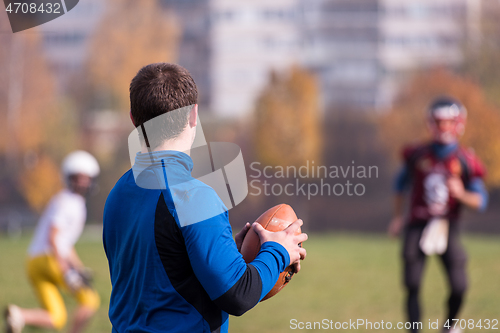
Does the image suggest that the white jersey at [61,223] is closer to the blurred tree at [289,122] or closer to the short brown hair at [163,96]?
the short brown hair at [163,96]

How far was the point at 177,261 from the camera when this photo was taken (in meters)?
1.68

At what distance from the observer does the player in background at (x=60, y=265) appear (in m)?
4.83

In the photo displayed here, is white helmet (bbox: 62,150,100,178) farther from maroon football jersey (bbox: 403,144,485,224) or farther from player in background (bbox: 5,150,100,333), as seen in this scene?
maroon football jersey (bbox: 403,144,485,224)

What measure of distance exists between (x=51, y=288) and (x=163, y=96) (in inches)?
163

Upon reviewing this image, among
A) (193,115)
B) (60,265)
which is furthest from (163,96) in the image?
(60,265)

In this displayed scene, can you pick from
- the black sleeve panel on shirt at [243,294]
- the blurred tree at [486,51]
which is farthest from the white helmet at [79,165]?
the blurred tree at [486,51]

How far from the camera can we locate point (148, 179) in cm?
174

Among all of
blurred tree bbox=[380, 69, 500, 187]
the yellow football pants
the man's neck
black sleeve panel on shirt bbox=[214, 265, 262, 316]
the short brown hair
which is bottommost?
blurred tree bbox=[380, 69, 500, 187]

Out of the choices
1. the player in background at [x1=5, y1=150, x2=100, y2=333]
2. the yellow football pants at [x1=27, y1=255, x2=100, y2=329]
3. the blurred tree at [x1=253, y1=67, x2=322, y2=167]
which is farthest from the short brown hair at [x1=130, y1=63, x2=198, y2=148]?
the blurred tree at [x1=253, y1=67, x2=322, y2=167]

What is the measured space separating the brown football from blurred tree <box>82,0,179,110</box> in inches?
1165

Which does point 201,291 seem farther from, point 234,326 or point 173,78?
point 234,326

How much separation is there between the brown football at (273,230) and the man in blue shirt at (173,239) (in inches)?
8.7

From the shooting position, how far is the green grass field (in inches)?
235

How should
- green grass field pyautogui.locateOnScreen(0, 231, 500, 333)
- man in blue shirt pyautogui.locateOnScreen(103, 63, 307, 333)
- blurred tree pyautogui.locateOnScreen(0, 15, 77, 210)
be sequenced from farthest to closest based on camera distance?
blurred tree pyautogui.locateOnScreen(0, 15, 77, 210) < green grass field pyautogui.locateOnScreen(0, 231, 500, 333) < man in blue shirt pyautogui.locateOnScreen(103, 63, 307, 333)
